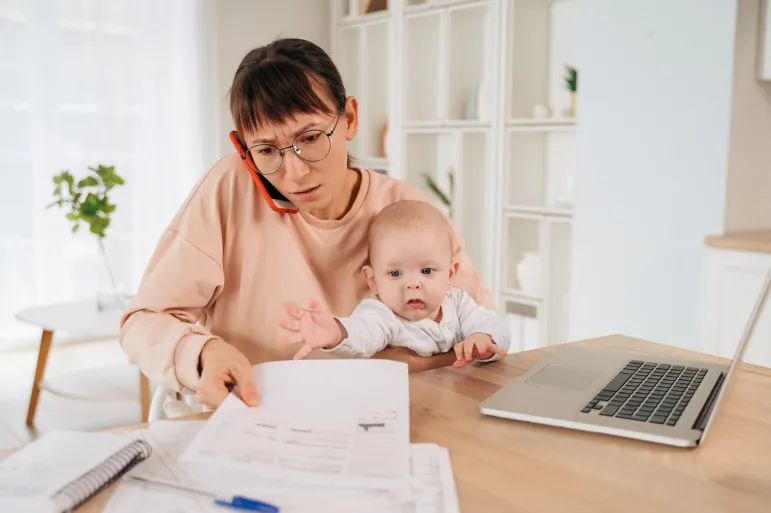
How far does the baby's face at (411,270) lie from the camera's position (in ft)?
4.26

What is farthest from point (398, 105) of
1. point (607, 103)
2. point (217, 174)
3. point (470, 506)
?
point (470, 506)

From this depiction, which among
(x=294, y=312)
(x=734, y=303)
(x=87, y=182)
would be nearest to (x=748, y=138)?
(x=734, y=303)

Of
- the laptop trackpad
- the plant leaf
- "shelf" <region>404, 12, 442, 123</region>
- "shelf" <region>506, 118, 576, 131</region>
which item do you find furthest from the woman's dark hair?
Answer: "shelf" <region>404, 12, 442, 123</region>

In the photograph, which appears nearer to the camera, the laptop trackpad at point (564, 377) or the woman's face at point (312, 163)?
the laptop trackpad at point (564, 377)

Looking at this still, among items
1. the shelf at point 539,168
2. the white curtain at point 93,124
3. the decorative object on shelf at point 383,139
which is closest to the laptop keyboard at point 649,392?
the shelf at point 539,168

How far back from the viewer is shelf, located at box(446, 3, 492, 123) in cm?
393

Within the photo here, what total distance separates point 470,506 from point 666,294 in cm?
214

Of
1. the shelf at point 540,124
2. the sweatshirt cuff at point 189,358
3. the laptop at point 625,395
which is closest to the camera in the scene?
the laptop at point 625,395

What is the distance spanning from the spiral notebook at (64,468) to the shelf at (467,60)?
3.30m

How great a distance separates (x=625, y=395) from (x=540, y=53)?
3.09 meters

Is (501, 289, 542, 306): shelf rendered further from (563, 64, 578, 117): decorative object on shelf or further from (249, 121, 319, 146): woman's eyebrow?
(249, 121, 319, 146): woman's eyebrow

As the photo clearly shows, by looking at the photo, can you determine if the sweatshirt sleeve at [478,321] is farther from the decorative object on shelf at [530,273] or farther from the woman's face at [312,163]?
the decorative object on shelf at [530,273]

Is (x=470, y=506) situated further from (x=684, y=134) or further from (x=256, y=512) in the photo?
(x=684, y=134)

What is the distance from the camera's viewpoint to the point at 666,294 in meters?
2.63
